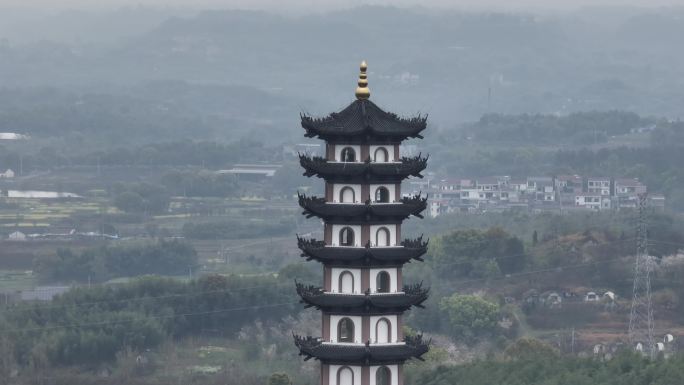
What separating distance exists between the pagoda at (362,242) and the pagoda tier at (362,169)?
18mm

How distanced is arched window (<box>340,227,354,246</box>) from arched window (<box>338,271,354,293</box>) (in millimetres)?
543

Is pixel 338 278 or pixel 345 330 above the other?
pixel 338 278

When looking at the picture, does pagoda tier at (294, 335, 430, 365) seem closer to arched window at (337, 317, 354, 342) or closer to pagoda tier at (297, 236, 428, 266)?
arched window at (337, 317, 354, 342)

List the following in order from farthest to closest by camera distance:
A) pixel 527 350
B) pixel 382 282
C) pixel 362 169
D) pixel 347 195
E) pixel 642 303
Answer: pixel 642 303 < pixel 527 350 < pixel 382 282 < pixel 347 195 < pixel 362 169

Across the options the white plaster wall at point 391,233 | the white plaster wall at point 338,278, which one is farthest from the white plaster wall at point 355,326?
the white plaster wall at point 391,233

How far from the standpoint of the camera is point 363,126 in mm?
53500

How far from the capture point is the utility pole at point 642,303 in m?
115

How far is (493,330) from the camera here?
12638 centimetres

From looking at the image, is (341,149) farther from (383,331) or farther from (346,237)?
(383,331)

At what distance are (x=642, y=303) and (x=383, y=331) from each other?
244 ft

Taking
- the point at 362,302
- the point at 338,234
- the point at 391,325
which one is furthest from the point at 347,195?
the point at 391,325

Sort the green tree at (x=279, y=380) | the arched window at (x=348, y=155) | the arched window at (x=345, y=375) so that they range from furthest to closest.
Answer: the green tree at (x=279, y=380) < the arched window at (x=345, y=375) < the arched window at (x=348, y=155)

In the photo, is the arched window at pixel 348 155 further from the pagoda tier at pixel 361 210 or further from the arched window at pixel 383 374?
the arched window at pixel 383 374

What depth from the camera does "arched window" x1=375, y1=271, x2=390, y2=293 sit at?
177 feet
